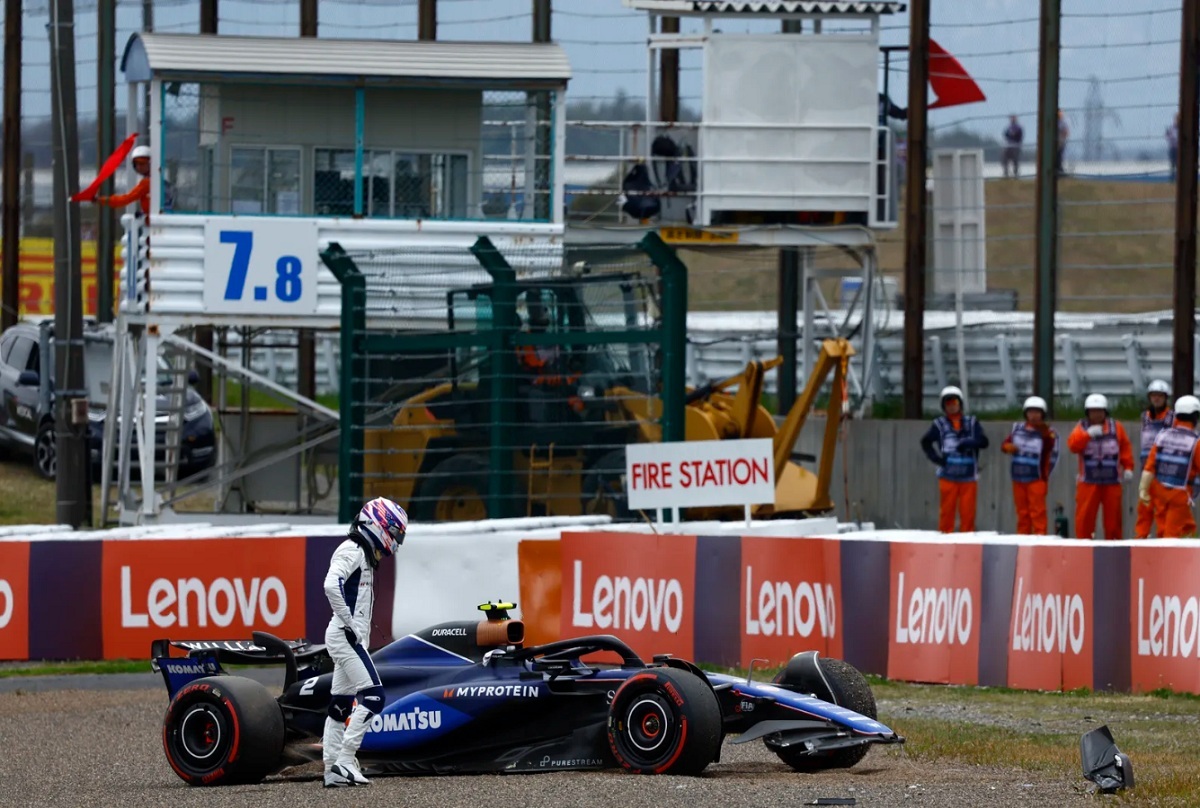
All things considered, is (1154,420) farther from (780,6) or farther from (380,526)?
(380,526)

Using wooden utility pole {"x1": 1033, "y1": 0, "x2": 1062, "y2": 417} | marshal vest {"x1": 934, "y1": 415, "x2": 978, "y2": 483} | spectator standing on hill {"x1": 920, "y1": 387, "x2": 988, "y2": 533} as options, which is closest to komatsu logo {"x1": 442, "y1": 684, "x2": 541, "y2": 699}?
spectator standing on hill {"x1": 920, "y1": 387, "x2": 988, "y2": 533}

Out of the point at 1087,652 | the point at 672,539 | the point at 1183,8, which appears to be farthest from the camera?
the point at 1183,8

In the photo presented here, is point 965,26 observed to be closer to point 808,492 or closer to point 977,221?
point 977,221

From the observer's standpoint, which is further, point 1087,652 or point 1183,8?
point 1183,8

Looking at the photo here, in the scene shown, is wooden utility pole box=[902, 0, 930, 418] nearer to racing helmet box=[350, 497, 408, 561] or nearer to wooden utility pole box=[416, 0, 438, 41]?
wooden utility pole box=[416, 0, 438, 41]

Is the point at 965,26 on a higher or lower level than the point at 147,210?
higher

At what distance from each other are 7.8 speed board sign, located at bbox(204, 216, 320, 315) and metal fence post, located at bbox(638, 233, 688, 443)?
Result: 4.19 metres

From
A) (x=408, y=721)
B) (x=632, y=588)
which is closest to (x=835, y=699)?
(x=408, y=721)

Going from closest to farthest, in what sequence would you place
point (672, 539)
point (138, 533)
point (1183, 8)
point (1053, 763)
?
1. point (1053, 763)
2. point (672, 539)
3. point (138, 533)
4. point (1183, 8)

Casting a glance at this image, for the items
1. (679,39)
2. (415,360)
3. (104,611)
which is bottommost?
(104,611)

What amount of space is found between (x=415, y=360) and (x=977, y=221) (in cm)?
747

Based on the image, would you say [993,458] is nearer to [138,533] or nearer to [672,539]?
[672,539]

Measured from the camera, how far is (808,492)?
22688 millimetres

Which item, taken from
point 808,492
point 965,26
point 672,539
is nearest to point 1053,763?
point 672,539
